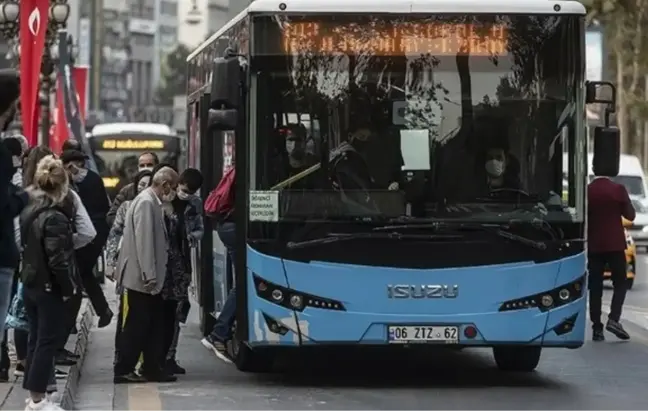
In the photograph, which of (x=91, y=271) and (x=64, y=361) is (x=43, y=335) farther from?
(x=91, y=271)

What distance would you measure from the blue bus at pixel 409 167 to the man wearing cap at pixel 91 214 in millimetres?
2072

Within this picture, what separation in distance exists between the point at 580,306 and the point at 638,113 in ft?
135

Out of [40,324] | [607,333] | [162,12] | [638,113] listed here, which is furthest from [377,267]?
[162,12]

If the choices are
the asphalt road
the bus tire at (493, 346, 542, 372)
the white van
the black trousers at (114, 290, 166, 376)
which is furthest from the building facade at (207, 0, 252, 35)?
the black trousers at (114, 290, 166, 376)

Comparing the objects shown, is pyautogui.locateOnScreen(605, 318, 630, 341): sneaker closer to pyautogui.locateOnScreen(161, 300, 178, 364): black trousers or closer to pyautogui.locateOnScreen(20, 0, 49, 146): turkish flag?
pyautogui.locateOnScreen(161, 300, 178, 364): black trousers

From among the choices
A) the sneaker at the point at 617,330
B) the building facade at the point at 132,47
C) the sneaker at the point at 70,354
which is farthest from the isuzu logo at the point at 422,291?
the building facade at the point at 132,47

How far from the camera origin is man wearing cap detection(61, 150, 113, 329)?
1423cm

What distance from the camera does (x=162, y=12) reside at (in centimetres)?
17600

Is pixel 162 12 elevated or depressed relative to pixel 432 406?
elevated

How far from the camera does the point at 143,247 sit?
12.6 meters

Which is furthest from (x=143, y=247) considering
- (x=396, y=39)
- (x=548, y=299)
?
(x=548, y=299)

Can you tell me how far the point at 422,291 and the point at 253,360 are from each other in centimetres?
190

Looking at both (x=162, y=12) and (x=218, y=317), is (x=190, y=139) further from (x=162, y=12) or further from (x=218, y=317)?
(x=162, y=12)

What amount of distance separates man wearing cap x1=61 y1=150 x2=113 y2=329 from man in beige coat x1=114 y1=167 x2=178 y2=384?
1.28m
